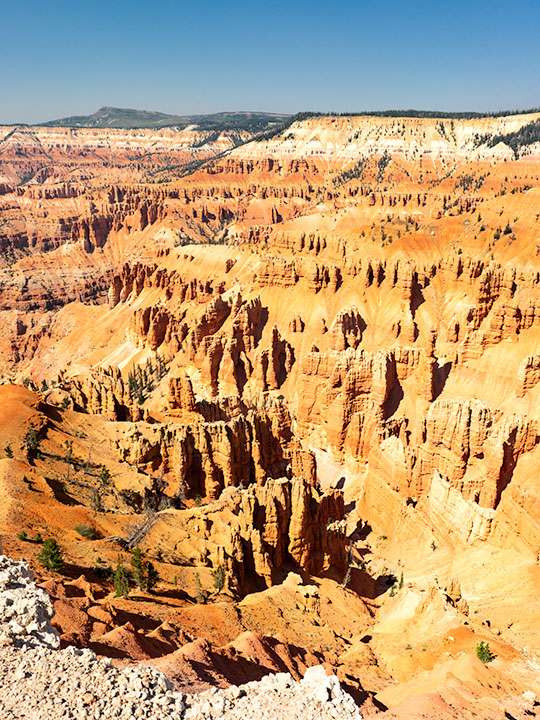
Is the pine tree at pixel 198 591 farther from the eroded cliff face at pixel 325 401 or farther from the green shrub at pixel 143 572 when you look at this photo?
the green shrub at pixel 143 572

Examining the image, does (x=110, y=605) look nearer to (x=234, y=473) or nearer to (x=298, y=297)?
(x=234, y=473)

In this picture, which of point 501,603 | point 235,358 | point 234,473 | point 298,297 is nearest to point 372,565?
point 501,603

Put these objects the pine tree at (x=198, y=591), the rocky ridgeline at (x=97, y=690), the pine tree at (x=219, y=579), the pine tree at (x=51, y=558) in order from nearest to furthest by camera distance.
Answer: the rocky ridgeline at (x=97, y=690) → the pine tree at (x=51, y=558) → the pine tree at (x=198, y=591) → the pine tree at (x=219, y=579)

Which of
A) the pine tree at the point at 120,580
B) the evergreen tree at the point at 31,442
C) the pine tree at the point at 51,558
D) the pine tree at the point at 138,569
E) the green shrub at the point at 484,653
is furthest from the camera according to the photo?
the evergreen tree at the point at 31,442

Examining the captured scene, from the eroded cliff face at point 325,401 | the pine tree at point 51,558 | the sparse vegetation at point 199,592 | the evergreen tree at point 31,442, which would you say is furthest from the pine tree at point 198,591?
the evergreen tree at point 31,442

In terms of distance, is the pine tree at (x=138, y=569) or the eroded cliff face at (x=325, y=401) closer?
the pine tree at (x=138, y=569)

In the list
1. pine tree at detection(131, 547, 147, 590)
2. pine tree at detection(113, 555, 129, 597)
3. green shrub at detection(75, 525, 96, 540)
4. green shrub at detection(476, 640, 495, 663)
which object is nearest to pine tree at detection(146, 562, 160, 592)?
pine tree at detection(131, 547, 147, 590)

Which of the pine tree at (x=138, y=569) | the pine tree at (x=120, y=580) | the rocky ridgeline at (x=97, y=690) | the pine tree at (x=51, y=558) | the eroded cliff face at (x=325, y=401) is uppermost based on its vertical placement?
the rocky ridgeline at (x=97, y=690)

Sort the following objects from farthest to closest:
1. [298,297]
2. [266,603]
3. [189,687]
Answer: [298,297] → [266,603] → [189,687]
